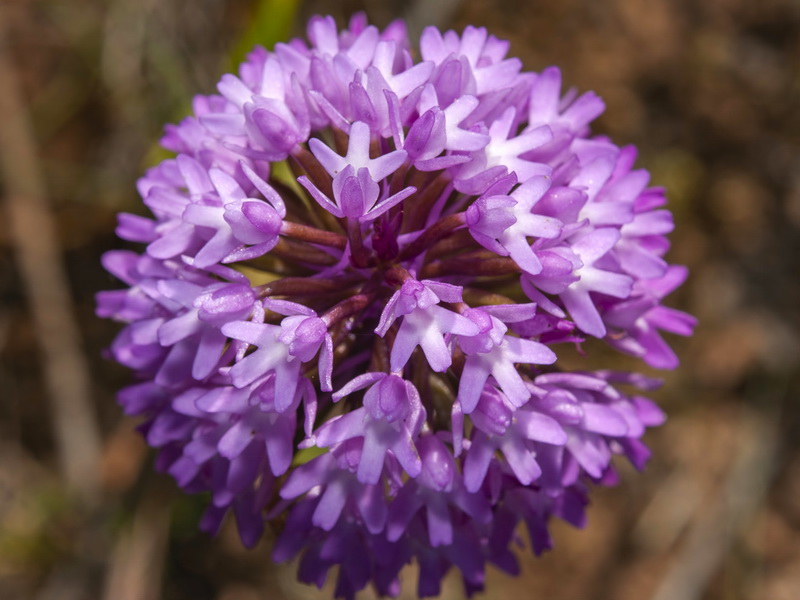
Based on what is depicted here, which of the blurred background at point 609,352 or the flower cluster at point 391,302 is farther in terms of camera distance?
the blurred background at point 609,352

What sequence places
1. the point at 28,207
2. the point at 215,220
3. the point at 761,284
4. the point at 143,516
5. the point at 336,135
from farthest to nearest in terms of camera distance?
the point at 761,284 → the point at 28,207 → the point at 143,516 → the point at 336,135 → the point at 215,220

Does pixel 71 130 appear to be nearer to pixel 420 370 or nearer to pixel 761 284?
pixel 420 370

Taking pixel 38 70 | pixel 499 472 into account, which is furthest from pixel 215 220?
pixel 38 70

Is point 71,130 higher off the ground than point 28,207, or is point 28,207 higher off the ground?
point 71,130

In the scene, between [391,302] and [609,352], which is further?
[609,352]
